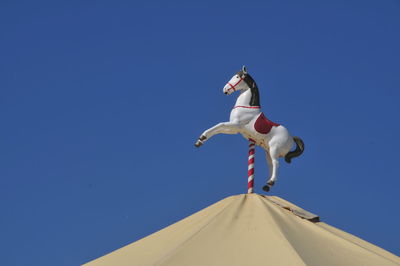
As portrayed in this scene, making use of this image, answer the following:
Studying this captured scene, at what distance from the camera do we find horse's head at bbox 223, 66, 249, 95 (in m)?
15.8

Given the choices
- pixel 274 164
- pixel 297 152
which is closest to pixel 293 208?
pixel 274 164

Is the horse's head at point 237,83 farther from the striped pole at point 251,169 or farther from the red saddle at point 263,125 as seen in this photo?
the striped pole at point 251,169

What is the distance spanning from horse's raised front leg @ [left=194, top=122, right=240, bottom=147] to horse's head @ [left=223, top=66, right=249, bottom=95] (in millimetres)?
914

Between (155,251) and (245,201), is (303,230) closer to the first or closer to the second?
(245,201)

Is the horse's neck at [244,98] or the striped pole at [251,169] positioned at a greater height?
the horse's neck at [244,98]

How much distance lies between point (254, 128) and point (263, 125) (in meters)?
0.19

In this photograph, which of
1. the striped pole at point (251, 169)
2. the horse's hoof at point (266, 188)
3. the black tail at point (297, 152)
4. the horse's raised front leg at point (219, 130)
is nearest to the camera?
the horse's raised front leg at point (219, 130)

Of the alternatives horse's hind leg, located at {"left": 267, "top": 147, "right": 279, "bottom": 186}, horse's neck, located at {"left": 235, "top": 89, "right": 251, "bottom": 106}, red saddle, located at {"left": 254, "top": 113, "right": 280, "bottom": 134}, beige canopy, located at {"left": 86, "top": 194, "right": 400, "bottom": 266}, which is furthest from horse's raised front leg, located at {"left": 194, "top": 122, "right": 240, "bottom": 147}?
beige canopy, located at {"left": 86, "top": 194, "right": 400, "bottom": 266}

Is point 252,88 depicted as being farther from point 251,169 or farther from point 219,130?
point 251,169

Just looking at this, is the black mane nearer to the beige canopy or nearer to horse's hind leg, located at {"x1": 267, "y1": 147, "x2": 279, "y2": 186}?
horse's hind leg, located at {"x1": 267, "y1": 147, "x2": 279, "y2": 186}

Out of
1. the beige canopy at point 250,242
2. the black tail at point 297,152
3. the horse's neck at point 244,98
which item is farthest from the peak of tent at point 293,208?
the horse's neck at point 244,98

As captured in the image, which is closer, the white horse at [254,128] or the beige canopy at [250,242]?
the beige canopy at [250,242]

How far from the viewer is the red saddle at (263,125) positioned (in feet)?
Answer: 50.4

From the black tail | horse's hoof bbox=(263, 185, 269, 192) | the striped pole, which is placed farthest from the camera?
the black tail
